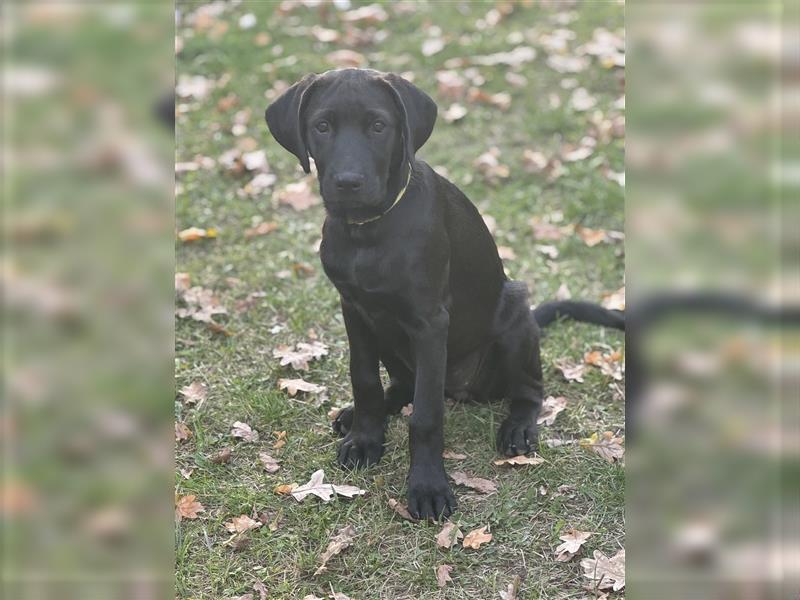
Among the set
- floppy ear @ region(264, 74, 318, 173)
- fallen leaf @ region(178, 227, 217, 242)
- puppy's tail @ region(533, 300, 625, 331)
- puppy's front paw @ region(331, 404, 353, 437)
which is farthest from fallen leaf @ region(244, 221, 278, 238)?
floppy ear @ region(264, 74, 318, 173)

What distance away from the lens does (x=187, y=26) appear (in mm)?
8633

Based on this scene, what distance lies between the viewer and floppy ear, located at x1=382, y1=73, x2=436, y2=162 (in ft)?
10.1

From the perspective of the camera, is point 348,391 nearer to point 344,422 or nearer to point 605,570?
point 344,422

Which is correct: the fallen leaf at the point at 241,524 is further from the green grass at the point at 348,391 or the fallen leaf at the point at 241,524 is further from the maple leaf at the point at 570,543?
the maple leaf at the point at 570,543

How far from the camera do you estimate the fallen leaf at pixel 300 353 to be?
14.2 ft

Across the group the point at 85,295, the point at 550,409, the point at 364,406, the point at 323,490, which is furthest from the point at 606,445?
the point at 85,295

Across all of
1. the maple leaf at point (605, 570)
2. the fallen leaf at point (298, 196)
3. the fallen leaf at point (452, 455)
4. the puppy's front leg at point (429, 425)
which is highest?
the puppy's front leg at point (429, 425)

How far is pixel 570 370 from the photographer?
431 centimetres

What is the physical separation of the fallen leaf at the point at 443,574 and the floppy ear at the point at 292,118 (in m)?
1.49

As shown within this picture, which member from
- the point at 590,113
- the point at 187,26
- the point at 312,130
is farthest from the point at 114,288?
the point at 187,26

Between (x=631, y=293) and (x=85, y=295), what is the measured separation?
2.02 feet

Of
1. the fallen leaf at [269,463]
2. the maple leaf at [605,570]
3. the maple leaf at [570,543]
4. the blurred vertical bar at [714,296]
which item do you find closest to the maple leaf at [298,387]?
the fallen leaf at [269,463]

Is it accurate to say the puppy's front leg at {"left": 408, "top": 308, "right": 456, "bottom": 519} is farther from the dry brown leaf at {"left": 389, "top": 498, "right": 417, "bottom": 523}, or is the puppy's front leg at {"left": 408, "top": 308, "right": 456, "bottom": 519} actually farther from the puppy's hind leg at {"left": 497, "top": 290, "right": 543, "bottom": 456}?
the puppy's hind leg at {"left": 497, "top": 290, "right": 543, "bottom": 456}

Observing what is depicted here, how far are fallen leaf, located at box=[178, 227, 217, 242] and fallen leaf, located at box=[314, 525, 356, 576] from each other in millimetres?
2719
